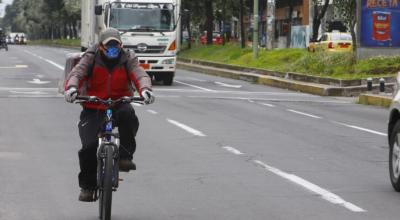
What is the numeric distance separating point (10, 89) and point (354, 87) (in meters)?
10.2

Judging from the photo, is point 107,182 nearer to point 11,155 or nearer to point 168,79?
point 11,155

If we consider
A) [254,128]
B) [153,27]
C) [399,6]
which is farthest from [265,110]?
[399,6]

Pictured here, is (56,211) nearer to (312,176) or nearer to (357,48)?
(312,176)

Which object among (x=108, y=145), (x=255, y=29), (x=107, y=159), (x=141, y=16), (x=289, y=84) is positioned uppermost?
(x=141, y=16)

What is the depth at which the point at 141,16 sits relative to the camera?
29.9 m

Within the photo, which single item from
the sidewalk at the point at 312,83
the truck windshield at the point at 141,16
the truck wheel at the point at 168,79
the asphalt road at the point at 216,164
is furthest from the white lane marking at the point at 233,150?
the truck wheel at the point at 168,79

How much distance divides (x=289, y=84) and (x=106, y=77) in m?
24.0

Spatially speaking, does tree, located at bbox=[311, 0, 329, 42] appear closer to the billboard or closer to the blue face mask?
Result: the billboard

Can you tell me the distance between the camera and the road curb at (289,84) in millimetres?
28125

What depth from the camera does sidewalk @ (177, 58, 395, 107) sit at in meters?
25.2

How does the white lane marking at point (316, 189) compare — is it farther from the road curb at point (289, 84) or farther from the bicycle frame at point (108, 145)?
the road curb at point (289, 84)

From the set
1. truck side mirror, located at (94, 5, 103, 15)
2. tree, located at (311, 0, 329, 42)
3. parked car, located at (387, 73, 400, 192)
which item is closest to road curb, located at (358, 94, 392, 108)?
truck side mirror, located at (94, 5, 103, 15)

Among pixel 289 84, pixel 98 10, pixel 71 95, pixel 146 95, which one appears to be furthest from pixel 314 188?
pixel 289 84

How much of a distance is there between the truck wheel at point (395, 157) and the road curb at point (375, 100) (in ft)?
45.3
